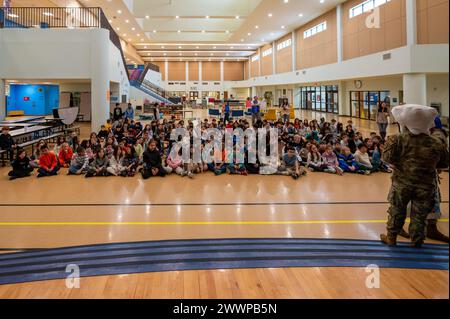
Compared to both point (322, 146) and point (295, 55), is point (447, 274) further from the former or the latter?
point (295, 55)

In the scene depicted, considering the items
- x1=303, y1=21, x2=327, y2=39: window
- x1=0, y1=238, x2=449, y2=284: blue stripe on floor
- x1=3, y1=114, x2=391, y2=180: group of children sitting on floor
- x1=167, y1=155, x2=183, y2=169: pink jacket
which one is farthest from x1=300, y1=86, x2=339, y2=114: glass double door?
x1=0, y1=238, x2=449, y2=284: blue stripe on floor

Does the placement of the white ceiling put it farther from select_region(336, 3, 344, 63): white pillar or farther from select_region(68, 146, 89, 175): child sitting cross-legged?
select_region(68, 146, 89, 175): child sitting cross-legged

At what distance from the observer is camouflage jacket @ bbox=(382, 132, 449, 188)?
13.3 ft

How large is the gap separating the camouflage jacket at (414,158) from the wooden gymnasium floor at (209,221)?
36 cm

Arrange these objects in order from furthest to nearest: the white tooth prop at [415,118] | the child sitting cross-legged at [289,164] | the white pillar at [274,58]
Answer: the white pillar at [274,58] → the child sitting cross-legged at [289,164] → the white tooth prop at [415,118]

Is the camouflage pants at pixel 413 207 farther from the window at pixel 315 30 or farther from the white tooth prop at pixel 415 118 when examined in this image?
the window at pixel 315 30

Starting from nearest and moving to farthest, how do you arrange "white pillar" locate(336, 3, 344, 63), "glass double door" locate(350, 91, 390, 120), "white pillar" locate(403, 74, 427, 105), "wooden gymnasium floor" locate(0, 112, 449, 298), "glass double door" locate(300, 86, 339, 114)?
"wooden gymnasium floor" locate(0, 112, 449, 298) < "white pillar" locate(403, 74, 427, 105) < "glass double door" locate(350, 91, 390, 120) < "white pillar" locate(336, 3, 344, 63) < "glass double door" locate(300, 86, 339, 114)

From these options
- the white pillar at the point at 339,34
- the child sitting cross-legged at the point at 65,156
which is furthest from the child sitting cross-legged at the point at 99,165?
the white pillar at the point at 339,34

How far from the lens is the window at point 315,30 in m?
30.0

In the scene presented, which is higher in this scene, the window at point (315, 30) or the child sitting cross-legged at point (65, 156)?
the window at point (315, 30)

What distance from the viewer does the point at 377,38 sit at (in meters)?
21.8

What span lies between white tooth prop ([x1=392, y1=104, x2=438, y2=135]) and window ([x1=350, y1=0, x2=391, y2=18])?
65.8 ft

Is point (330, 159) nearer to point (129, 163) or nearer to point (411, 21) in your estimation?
point (129, 163)

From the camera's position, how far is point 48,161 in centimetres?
1095
